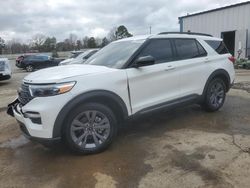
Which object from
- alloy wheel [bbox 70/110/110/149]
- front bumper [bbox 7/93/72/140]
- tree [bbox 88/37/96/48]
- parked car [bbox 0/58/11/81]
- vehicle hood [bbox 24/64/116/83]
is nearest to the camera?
front bumper [bbox 7/93/72/140]

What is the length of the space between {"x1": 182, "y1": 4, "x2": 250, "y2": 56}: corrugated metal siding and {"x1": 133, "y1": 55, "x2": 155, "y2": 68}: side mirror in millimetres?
16710

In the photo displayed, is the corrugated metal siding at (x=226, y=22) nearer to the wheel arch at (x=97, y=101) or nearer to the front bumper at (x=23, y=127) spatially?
the wheel arch at (x=97, y=101)

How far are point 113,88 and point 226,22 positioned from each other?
18525 mm

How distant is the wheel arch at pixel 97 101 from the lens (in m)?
4.43

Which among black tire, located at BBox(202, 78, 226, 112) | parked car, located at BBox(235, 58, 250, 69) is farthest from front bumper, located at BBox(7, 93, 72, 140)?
parked car, located at BBox(235, 58, 250, 69)

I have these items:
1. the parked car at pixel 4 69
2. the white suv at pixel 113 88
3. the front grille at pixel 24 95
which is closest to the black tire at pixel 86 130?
the white suv at pixel 113 88

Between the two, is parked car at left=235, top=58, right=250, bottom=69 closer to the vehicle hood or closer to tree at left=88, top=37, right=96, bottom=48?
the vehicle hood

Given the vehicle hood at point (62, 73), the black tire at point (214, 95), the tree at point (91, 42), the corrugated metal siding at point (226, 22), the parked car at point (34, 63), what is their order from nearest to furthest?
1. the vehicle hood at point (62, 73)
2. the black tire at point (214, 95)
3. the corrugated metal siding at point (226, 22)
4. the parked car at point (34, 63)
5. the tree at point (91, 42)

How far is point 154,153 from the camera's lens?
4781mm

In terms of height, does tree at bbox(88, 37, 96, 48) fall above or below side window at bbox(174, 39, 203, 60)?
below

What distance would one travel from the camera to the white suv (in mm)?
4438

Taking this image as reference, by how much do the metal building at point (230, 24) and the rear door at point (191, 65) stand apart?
593 inches

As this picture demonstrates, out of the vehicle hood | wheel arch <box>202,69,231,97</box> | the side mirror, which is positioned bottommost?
wheel arch <box>202,69,231,97</box>

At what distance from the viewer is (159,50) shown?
578 centimetres
